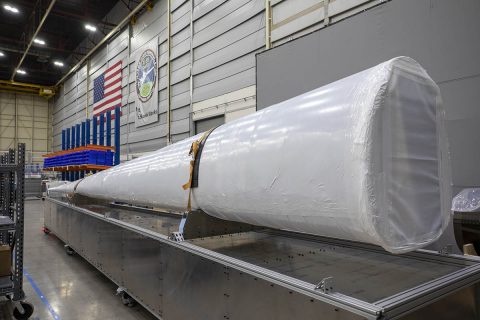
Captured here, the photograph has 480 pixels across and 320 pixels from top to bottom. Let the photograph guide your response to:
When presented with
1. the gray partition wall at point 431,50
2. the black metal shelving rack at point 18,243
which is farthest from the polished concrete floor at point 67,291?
the gray partition wall at point 431,50

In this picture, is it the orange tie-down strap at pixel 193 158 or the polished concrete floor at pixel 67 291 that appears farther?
the polished concrete floor at pixel 67 291

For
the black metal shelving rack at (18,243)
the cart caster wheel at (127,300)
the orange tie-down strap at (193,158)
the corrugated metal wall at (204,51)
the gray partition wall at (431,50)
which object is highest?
the corrugated metal wall at (204,51)

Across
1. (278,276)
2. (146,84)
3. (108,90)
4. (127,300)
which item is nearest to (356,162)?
(278,276)

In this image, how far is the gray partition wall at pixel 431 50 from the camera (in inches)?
69.6

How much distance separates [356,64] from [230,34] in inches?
121

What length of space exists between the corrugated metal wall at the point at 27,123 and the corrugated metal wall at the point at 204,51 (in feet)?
33.5

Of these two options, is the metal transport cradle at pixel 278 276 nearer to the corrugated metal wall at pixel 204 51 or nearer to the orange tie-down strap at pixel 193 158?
the orange tie-down strap at pixel 193 158

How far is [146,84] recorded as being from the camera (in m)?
7.22

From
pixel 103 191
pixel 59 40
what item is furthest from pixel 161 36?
pixel 59 40

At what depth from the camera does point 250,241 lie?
201cm

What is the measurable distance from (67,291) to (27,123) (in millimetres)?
15998

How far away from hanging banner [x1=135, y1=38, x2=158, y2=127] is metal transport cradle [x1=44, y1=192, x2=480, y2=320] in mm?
4773

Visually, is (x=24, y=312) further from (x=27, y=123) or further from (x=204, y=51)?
(x=27, y=123)

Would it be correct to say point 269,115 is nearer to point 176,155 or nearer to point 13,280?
point 176,155
